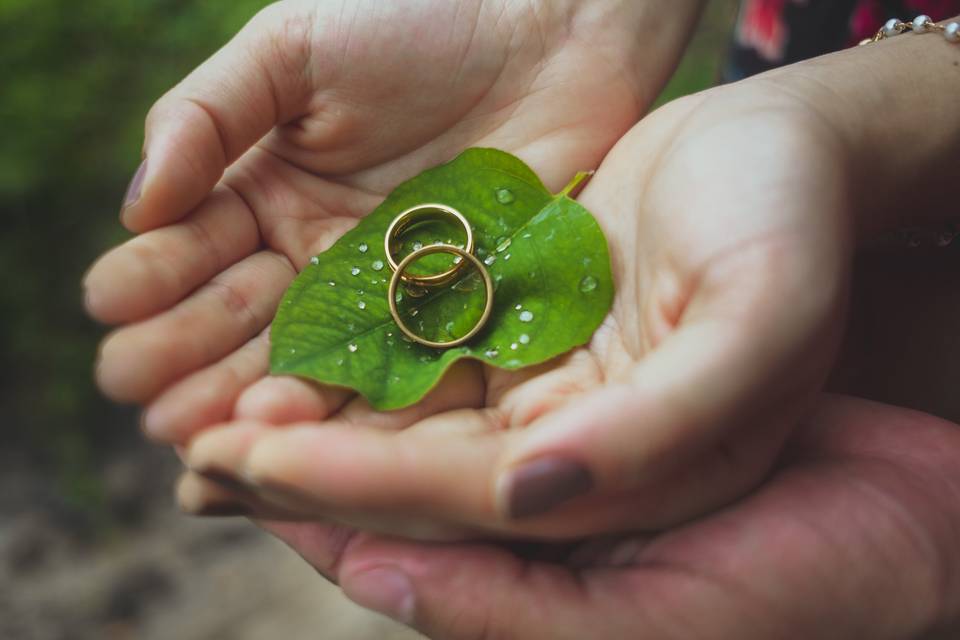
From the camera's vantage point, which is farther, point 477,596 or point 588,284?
point 588,284

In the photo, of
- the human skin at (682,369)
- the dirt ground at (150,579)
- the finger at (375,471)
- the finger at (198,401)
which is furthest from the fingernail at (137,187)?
the dirt ground at (150,579)

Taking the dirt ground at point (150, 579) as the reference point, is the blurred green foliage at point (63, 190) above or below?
above

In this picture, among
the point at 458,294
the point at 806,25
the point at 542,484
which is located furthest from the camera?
the point at 806,25

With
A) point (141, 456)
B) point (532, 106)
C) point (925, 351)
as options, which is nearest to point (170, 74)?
point (141, 456)

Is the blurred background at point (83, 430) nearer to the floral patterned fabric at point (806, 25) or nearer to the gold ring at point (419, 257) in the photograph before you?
the gold ring at point (419, 257)

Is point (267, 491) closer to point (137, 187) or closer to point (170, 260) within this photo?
point (170, 260)

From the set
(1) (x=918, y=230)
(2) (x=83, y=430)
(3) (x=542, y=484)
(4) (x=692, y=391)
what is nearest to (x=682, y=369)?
(4) (x=692, y=391)

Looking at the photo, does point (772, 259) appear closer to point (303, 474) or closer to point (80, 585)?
point (303, 474)

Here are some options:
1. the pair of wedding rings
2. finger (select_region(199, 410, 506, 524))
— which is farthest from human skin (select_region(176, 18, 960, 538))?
the pair of wedding rings
